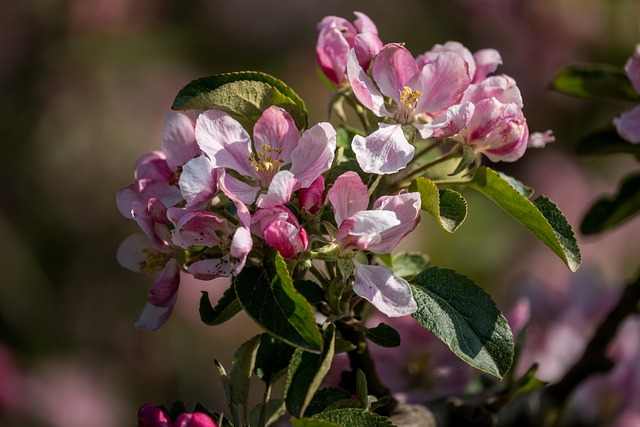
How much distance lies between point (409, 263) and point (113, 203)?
8.95 feet

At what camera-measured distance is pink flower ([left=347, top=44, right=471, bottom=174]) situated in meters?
0.91

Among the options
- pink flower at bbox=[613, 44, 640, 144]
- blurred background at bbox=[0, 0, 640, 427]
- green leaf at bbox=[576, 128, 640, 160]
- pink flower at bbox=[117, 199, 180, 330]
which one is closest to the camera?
pink flower at bbox=[117, 199, 180, 330]

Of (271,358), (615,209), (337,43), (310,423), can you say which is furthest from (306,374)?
(615,209)

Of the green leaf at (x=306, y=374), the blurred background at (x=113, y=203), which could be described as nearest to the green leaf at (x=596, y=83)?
the green leaf at (x=306, y=374)

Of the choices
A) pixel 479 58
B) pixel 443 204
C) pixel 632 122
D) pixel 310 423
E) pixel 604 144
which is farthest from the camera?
pixel 604 144

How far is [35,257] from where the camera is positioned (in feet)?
11.4

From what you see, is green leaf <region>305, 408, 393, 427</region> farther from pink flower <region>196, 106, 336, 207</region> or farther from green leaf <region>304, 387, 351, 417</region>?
pink flower <region>196, 106, 336, 207</region>

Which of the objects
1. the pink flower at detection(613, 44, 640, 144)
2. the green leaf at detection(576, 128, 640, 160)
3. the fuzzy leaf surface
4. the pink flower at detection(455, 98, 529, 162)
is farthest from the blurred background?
the fuzzy leaf surface

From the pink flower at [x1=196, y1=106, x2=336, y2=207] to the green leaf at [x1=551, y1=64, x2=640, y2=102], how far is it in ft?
1.85

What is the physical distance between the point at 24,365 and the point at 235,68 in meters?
1.75

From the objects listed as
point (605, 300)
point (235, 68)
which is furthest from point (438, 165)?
point (235, 68)

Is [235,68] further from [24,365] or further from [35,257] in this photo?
[24,365]

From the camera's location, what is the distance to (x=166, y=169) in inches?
37.6

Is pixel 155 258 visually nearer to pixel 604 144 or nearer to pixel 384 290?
pixel 384 290
